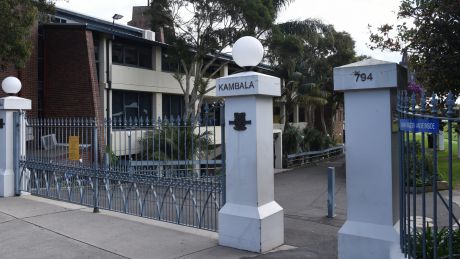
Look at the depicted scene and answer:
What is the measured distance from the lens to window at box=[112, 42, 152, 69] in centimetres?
2155

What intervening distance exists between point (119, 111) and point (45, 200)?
36.6ft

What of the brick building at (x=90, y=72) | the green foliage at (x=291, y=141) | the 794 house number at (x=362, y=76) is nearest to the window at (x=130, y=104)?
the brick building at (x=90, y=72)

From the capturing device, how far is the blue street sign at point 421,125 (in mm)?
3705

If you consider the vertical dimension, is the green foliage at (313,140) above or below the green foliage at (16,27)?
below

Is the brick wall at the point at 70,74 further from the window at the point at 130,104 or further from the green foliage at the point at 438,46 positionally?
the green foliage at the point at 438,46

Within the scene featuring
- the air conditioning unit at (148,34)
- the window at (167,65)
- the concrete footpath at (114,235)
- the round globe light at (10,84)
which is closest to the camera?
the concrete footpath at (114,235)

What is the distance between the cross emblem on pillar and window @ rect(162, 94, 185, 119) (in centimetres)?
1806

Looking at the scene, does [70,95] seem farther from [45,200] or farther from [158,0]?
[45,200]

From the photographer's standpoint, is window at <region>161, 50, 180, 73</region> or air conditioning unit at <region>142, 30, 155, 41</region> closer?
window at <region>161, 50, 180, 73</region>

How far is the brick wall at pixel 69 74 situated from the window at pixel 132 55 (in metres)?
2.49

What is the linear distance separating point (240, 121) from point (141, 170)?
8.68 ft

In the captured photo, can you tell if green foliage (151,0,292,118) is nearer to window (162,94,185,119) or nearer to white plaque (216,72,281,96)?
window (162,94,185,119)

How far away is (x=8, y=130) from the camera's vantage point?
1112 cm

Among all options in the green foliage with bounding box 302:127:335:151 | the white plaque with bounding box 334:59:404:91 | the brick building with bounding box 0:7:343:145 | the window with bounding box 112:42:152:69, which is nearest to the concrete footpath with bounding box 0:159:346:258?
the white plaque with bounding box 334:59:404:91
